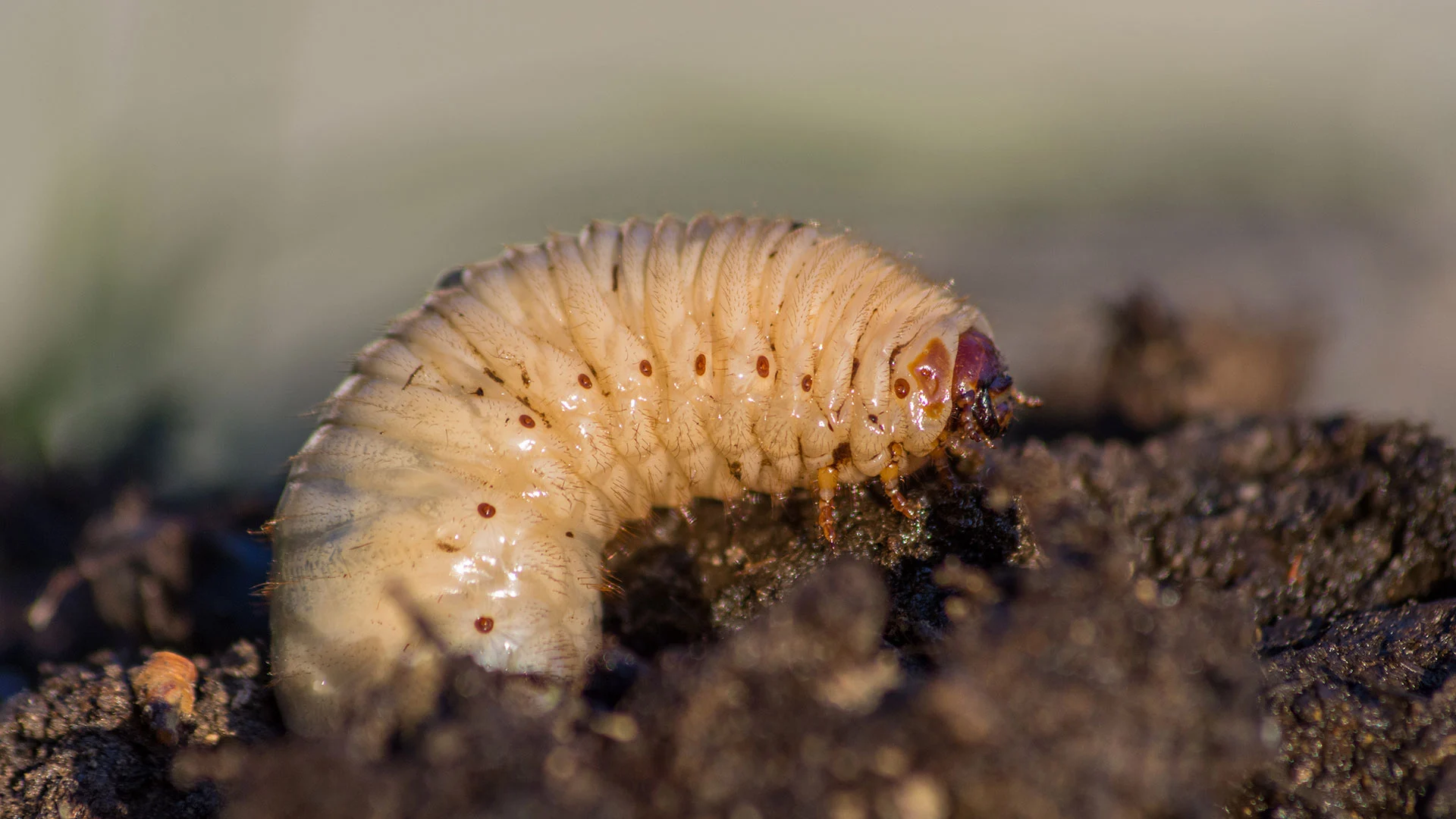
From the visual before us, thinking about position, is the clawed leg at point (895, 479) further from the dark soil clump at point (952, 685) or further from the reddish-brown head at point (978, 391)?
the reddish-brown head at point (978, 391)

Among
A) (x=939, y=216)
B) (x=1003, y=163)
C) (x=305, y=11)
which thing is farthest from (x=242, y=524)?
(x=1003, y=163)

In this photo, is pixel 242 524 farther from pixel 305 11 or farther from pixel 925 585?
pixel 305 11

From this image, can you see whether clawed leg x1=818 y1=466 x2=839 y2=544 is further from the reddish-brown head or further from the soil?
the reddish-brown head

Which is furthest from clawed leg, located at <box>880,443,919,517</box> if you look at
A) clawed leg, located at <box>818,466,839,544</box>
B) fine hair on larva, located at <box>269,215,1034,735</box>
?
clawed leg, located at <box>818,466,839,544</box>

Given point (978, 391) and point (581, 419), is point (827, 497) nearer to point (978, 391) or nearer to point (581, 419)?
point (978, 391)

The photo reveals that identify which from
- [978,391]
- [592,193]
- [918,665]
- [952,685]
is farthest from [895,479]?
[592,193]

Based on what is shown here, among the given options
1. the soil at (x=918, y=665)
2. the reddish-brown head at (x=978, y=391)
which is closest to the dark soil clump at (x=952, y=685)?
the soil at (x=918, y=665)
